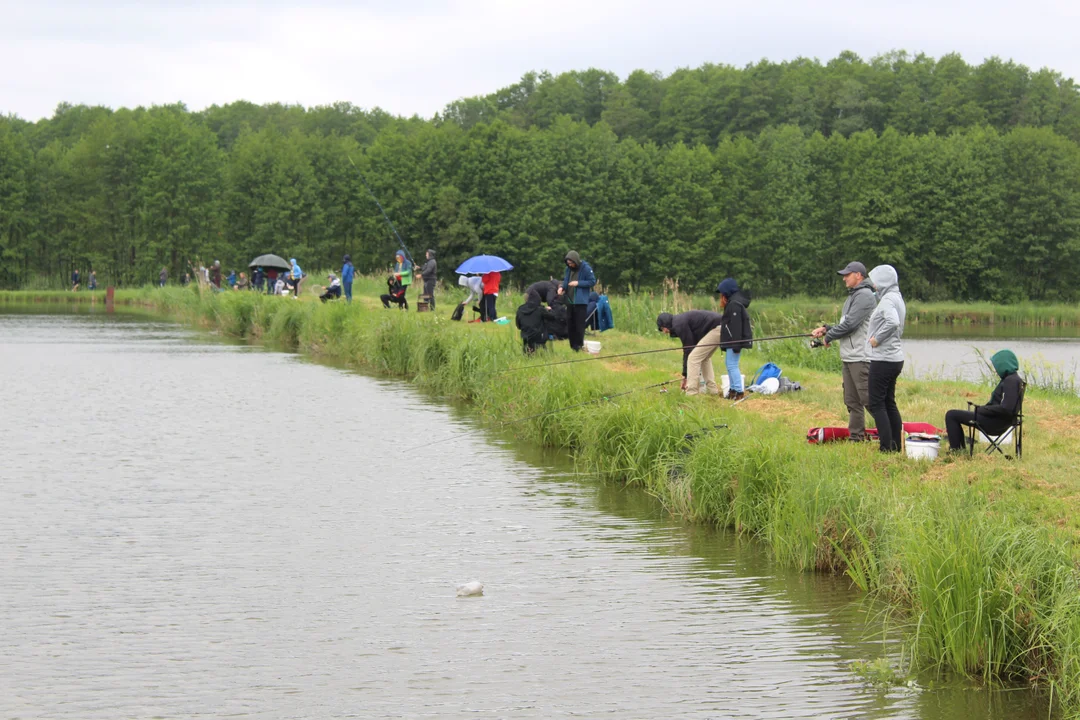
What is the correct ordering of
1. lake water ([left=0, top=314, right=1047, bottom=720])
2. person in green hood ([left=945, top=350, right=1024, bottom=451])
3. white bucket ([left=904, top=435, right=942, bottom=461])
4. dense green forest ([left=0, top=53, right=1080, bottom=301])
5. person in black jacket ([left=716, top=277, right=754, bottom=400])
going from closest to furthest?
lake water ([left=0, top=314, right=1047, bottom=720]), person in green hood ([left=945, top=350, right=1024, bottom=451]), white bucket ([left=904, top=435, right=942, bottom=461]), person in black jacket ([left=716, top=277, right=754, bottom=400]), dense green forest ([left=0, top=53, right=1080, bottom=301])

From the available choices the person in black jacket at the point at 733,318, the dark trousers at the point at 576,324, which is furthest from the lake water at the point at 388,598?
the dark trousers at the point at 576,324

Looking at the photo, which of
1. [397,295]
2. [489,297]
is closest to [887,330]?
[489,297]

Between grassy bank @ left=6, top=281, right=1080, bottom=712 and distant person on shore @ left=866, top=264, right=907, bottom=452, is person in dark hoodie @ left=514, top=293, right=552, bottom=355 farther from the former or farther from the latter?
distant person on shore @ left=866, top=264, right=907, bottom=452

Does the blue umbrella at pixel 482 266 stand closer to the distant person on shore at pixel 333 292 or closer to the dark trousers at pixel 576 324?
the dark trousers at pixel 576 324

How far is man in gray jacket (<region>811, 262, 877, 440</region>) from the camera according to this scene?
12.0 metres

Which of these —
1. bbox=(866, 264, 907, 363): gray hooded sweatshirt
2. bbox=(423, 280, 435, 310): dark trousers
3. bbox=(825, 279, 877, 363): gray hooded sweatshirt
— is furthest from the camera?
bbox=(423, 280, 435, 310): dark trousers

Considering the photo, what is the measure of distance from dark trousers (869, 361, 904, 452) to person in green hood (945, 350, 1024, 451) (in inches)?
19.3

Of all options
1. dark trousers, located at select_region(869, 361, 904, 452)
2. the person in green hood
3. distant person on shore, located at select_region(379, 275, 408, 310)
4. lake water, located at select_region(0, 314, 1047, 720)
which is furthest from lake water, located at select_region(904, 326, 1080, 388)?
lake water, located at select_region(0, 314, 1047, 720)

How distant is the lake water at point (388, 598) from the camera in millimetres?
7332

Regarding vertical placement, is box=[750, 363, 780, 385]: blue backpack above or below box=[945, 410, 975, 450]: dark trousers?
above

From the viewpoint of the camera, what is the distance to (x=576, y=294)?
1973cm

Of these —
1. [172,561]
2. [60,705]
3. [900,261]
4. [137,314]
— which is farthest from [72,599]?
[900,261]

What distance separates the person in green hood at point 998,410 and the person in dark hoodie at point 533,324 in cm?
914

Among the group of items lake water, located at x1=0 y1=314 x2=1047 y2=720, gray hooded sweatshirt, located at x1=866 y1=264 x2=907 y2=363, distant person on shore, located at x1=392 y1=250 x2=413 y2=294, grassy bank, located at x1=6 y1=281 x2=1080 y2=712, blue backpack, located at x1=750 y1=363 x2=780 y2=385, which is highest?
distant person on shore, located at x1=392 y1=250 x2=413 y2=294
